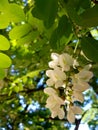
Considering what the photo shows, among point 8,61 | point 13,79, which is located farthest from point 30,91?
point 8,61

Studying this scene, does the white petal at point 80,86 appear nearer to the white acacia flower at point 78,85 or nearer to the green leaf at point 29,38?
the white acacia flower at point 78,85

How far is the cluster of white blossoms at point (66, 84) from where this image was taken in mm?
1062

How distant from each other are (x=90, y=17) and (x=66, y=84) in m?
0.19

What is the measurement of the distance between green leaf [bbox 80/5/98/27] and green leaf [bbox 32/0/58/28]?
8cm

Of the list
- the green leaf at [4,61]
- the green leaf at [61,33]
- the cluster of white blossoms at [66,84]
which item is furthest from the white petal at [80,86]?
the green leaf at [4,61]

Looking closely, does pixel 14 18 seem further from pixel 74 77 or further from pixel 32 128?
pixel 32 128

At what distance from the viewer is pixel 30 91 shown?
313 centimetres

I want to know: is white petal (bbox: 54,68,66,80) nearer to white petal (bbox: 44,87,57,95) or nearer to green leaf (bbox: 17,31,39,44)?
white petal (bbox: 44,87,57,95)

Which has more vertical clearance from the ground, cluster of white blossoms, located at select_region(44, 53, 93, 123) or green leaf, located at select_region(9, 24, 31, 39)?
green leaf, located at select_region(9, 24, 31, 39)

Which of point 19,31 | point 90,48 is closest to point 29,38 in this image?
point 19,31

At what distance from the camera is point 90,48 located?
106 cm

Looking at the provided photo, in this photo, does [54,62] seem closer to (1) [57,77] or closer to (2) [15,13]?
(1) [57,77]

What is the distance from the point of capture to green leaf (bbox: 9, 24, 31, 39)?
1231mm

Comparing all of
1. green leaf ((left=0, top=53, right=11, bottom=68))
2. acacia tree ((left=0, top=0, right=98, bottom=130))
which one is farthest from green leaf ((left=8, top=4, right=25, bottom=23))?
green leaf ((left=0, top=53, right=11, bottom=68))
